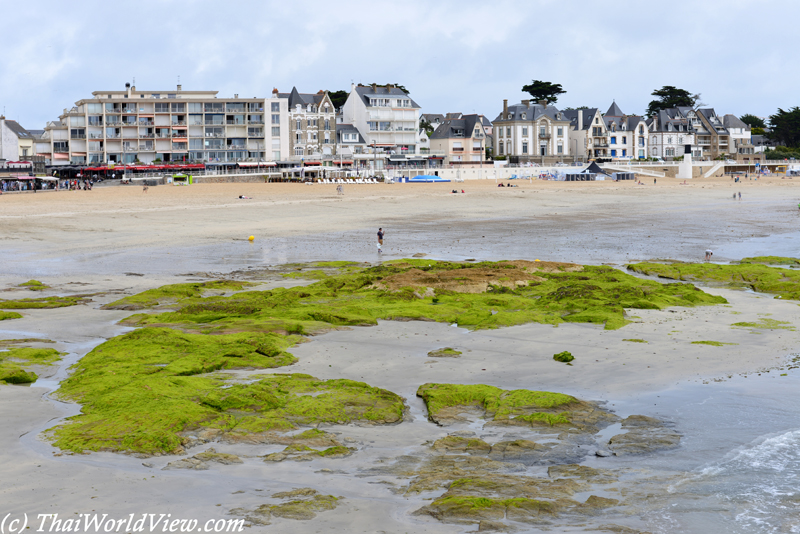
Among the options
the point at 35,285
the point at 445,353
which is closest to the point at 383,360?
the point at 445,353

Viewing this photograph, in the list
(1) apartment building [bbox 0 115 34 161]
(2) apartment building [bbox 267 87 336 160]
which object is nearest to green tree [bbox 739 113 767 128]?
(2) apartment building [bbox 267 87 336 160]

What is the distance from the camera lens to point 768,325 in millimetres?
15133

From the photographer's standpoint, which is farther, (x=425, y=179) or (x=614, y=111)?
(x=614, y=111)

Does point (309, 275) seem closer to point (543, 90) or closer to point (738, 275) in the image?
point (738, 275)

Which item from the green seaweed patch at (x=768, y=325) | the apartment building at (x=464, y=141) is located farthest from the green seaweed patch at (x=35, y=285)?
the apartment building at (x=464, y=141)

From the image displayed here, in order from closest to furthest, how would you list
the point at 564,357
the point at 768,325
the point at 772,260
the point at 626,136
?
the point at 564,357 < the point at 768,325 < the point at 772,260 < the point at 626,136

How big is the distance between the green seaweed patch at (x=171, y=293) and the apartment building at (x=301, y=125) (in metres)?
94.9

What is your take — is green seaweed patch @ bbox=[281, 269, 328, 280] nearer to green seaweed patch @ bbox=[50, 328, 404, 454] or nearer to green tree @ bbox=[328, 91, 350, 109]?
green seaweed patch @ bbox=[50, 328, 404, 454]

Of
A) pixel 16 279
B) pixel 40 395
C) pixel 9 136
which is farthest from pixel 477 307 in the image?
pixel 9 136

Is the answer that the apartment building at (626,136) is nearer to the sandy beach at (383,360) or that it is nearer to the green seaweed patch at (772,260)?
the sandy beach at (383,360)

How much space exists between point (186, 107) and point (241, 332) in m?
103

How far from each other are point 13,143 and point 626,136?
9890 centimetres

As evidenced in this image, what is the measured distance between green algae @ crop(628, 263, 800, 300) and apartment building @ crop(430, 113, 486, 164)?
4110 inches

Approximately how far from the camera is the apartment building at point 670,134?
140 meters
